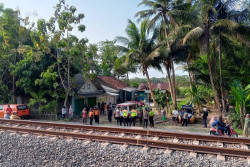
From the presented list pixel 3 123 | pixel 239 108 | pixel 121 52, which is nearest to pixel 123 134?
pixel 239 108

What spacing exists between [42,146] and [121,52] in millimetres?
12404

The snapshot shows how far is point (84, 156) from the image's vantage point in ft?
25.1

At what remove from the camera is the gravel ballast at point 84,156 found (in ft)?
22.4

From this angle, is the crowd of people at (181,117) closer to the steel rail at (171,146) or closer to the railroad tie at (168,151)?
the steel rail at (171,146)

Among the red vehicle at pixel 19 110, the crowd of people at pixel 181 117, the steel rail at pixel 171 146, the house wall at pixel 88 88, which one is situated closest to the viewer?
the steel rail at pixel 171 146

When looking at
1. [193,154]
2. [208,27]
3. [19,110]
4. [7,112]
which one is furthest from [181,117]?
[7,112]

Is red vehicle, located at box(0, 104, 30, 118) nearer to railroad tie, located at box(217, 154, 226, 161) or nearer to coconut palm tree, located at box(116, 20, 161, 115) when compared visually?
coconut palm tree, located at box(116, 20, 161, 115)

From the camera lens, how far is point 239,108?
42.4 ft

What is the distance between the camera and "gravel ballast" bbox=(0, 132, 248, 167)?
6.83 m

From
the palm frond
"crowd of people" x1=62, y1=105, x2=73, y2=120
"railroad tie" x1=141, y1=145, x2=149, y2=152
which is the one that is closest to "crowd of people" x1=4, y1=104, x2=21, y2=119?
"crowd of people" x1=62, y1=105, x2=73, y2=120

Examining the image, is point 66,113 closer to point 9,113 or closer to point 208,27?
point 9,113

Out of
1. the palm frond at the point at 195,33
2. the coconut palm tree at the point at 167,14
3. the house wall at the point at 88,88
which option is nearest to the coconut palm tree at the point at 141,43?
the coconut palm tree at the point at 167,14

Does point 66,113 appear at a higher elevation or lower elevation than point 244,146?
higher

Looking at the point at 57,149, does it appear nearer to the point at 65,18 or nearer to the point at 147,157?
the point at 147,157
